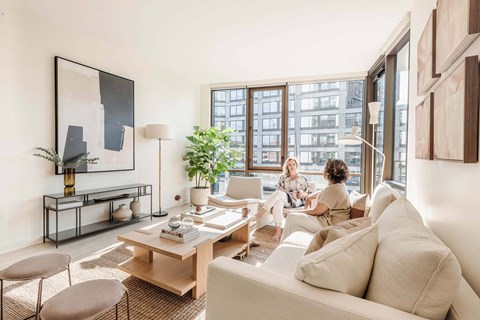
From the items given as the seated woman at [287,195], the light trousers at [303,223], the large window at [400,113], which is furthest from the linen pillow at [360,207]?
the seated woman at [287,195]

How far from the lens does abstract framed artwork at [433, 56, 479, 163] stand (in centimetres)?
101

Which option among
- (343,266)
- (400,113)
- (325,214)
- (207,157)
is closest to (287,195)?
(325,214)

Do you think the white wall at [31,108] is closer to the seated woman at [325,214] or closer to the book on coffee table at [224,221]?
the book on coffee table at [224,221]

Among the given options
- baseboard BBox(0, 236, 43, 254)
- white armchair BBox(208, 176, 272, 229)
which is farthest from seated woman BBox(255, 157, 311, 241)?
baseboard BBox(0, 236, 43, 254)

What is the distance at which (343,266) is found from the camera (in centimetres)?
91

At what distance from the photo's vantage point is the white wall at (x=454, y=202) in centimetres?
105

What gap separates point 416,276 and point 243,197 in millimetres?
3305

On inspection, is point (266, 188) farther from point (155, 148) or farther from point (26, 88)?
point (26, 88)

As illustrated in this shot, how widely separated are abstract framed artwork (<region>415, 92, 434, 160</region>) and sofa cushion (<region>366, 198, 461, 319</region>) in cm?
82

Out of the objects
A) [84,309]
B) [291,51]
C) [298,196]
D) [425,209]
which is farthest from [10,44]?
[425,209]

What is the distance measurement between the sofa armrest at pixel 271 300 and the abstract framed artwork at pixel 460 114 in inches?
30.0

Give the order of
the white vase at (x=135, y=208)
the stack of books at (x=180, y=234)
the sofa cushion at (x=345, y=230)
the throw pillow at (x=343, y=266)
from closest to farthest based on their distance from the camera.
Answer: the throw pillow at (x=343, y=266) → the sofa cushion at (x=345, y=230) → the stack of books at (x=180, y=234) → the white vase at (x=135, y=208)

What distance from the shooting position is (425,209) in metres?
1.76

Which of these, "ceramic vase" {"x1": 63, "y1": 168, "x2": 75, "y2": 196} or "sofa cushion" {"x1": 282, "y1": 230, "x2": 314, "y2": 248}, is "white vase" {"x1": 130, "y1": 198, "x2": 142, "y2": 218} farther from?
"sofa cushion" {"x1": 282, "y1": 230, "x2": 314, "y2": 248}
